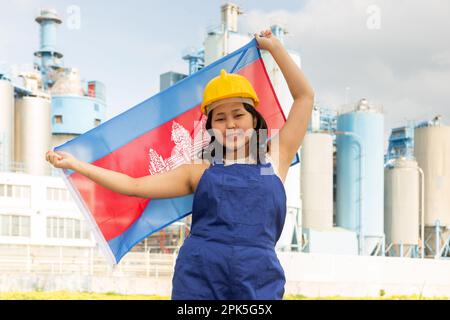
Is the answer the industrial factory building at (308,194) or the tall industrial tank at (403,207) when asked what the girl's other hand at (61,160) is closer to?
the industrial factory building at (308,194)

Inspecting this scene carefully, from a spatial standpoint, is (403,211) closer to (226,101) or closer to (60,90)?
(60,90)

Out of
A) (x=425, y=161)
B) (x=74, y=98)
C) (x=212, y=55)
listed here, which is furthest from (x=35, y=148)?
(x=425, y=161)

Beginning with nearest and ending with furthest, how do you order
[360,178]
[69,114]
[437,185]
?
[360,178] → [437,185] → [69,114]

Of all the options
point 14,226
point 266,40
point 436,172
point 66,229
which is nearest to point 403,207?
point 436,172

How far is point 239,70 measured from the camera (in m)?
4.10

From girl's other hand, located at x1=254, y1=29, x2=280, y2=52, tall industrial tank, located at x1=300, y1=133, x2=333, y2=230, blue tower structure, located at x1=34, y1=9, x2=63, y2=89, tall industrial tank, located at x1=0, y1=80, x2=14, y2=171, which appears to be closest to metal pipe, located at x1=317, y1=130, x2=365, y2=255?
tall industrial tank, located at x1=300, y1=133, x2=333, y2=230

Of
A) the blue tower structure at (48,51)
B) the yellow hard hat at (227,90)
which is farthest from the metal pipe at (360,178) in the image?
the yellow hard hat at (227,90)

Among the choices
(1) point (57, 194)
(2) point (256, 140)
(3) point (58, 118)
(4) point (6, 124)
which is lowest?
(1) point (57, 194)

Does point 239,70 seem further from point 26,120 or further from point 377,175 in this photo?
point 26,120

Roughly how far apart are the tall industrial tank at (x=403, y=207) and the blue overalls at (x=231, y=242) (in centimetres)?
3483

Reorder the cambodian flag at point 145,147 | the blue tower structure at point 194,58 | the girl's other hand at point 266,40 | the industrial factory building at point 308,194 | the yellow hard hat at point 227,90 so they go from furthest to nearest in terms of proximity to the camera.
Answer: the blue tower structure at point 194,58
the industrial factory building at point 308,194
the cambodian flag at point 145,147
the girl's other hand at point 266,40
the yellow hard hat at point 227,90

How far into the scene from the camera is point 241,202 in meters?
2.47

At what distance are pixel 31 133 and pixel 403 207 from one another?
2190cm

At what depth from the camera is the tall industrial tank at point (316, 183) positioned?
109 ft
